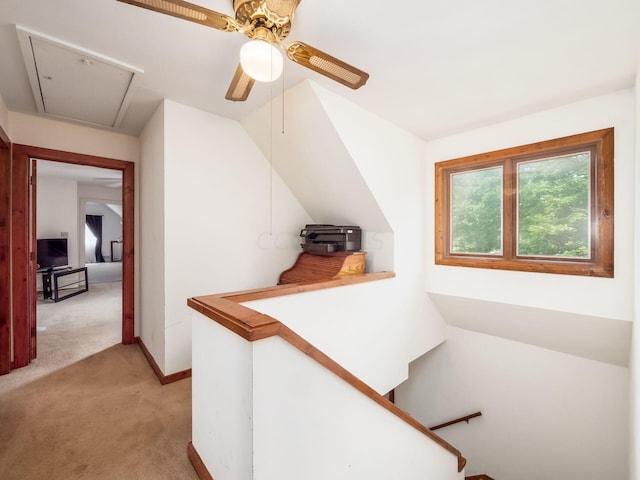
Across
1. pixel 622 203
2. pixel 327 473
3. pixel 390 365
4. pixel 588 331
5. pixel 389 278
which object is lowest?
pixel 390 365

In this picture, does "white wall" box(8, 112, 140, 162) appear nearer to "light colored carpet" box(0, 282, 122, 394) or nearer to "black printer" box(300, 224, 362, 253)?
"light colored carpet" box(0, 282, 122, 394)

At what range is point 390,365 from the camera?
2.76 metres

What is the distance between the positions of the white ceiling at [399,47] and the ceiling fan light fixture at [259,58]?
1.01 feet

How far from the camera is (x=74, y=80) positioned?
1.93m

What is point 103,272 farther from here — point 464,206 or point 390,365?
point 464,206

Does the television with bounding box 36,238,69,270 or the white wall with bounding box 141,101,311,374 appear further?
the television with bounding box 36,238,69,270

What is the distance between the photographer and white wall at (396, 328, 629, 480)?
2.64m

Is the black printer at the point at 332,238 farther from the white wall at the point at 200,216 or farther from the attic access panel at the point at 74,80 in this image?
the attic access panel at the point at 74,80

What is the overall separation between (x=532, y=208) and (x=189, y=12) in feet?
10.2

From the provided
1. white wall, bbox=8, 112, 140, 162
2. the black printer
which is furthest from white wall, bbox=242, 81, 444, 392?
→ white wall, bbox=8, 112, 140, 162

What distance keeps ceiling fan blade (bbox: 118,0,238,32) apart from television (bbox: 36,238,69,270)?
6.16 metres

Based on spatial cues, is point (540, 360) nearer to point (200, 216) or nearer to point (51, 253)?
point (200, 216)

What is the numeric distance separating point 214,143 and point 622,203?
11.0 feet

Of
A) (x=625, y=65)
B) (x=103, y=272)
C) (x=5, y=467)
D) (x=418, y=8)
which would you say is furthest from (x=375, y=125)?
(x=103, y=272)
